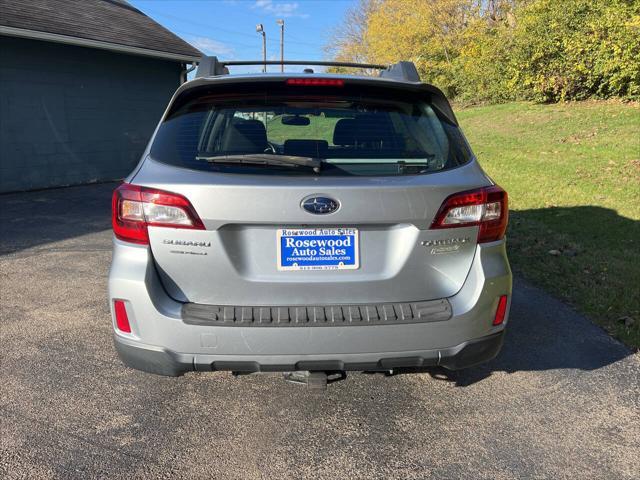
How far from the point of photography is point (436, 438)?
270 centimetres

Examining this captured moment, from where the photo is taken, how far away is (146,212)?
2.33 metres

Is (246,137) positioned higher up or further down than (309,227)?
higher up

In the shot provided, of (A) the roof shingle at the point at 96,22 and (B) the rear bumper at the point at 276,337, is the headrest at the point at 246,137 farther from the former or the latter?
(A) the roof shingle at the point at 96,22

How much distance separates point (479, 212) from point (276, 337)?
1098 millimetres

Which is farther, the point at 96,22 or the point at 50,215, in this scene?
the point at 96,22

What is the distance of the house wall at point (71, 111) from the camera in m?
10.1

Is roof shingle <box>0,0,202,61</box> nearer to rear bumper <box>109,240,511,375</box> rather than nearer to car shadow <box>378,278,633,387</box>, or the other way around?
rear bumper <box>109,240,511,375</box>

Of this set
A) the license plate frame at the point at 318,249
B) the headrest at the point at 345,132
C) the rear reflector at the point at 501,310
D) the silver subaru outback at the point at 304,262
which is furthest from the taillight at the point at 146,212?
the rear reflector at the point at 501,310

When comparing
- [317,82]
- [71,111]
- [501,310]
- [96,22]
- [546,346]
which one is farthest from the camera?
[96,22]

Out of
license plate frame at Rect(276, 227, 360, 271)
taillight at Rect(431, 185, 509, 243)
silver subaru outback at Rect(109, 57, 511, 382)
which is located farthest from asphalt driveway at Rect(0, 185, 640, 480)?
taillight at Rect(431, 185, 509, 243)

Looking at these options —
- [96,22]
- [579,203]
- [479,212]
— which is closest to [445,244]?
[479,212]

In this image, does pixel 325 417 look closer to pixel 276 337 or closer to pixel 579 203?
pixel 276 337

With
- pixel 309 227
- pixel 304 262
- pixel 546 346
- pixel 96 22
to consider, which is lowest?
pixel 546 346

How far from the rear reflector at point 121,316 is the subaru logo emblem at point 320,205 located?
37.4 inches
